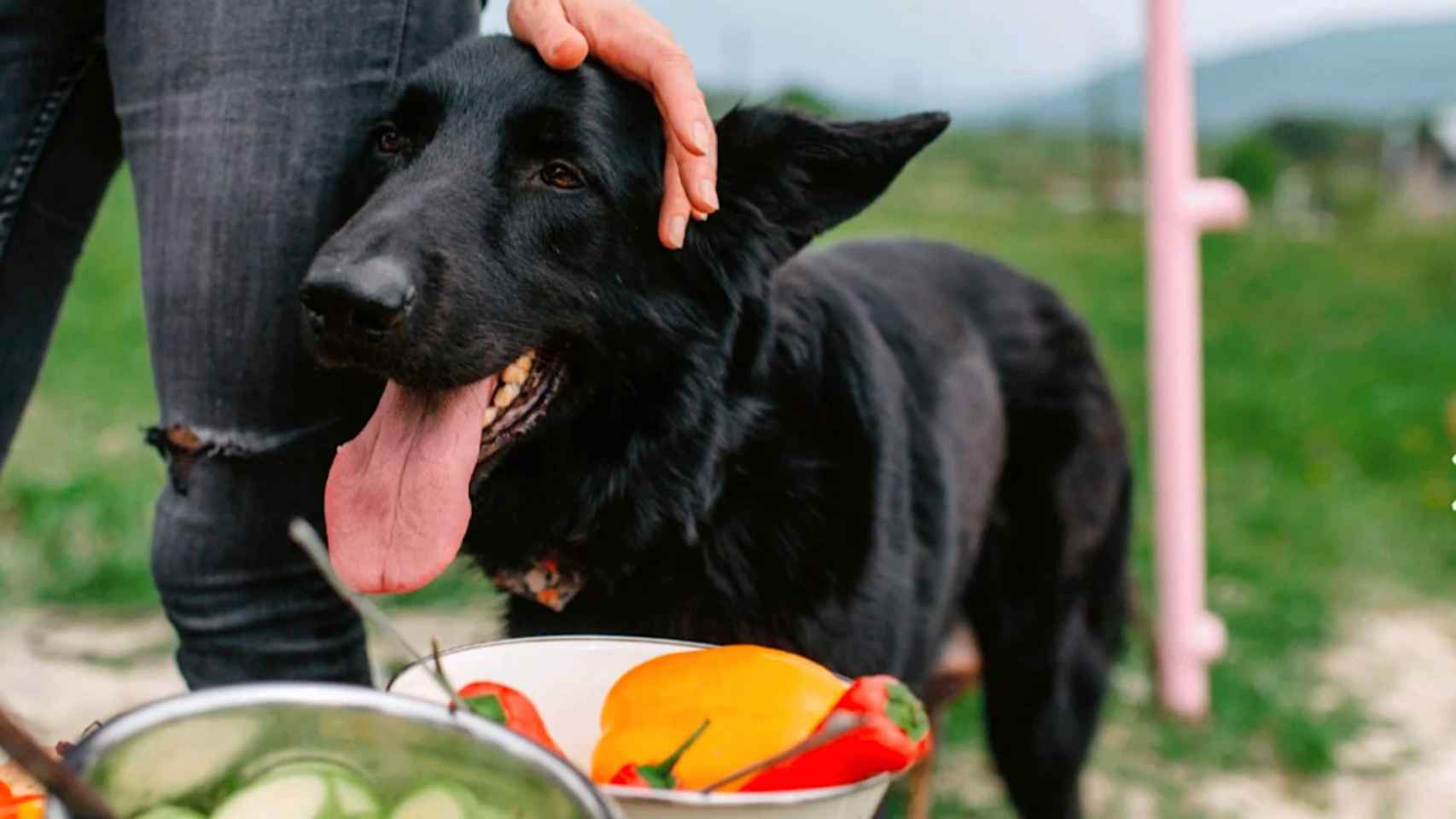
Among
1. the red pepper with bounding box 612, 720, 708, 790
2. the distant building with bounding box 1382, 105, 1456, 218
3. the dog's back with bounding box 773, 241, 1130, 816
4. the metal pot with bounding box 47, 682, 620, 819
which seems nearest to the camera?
the metal pot with bounding box 47, 682, 620, 819

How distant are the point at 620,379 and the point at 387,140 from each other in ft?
1.36

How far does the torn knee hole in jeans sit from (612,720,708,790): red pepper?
855 millimetres

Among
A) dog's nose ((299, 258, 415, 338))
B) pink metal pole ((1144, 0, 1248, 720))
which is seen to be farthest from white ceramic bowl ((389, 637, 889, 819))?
pink metal pole ((1144, 0, 1248, 720))

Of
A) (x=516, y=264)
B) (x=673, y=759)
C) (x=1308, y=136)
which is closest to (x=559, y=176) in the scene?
(x=516, y=264)

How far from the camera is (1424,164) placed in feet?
35.9

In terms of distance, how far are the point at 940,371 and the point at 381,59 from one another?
1317mm

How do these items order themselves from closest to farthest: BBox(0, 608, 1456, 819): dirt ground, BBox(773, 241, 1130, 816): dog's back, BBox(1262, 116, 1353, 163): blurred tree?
BBox(773, 241, 1130, 816): dog's back < BBox(0, 608, 1456, 819): dirt ground < BBox(1262, 116, 1353, 163): blurred tree

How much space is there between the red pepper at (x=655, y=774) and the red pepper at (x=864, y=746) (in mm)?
40

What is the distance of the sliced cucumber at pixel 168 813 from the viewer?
2.21 ft

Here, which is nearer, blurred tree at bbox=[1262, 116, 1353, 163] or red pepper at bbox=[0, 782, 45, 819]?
red pepper at bbox=[0, 782, 45, 819]

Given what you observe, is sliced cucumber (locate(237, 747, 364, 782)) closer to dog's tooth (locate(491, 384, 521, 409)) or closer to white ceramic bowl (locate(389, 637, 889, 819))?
white ceramic bowl (locate(389, 637, 889, 819))

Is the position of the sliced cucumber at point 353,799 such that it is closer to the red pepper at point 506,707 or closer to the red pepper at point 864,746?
the red pepper at point 506,707

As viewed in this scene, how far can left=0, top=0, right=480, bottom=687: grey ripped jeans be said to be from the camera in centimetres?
143

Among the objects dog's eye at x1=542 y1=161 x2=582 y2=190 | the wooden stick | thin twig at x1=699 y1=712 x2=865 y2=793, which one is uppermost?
the wooden stick
